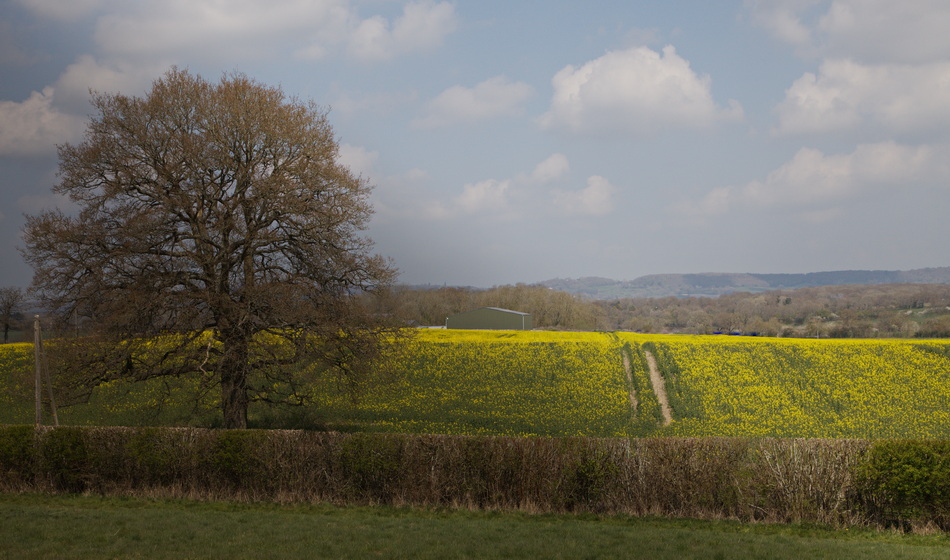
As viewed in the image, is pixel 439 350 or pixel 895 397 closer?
pixel 895 397

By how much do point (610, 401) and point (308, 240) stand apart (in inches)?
635

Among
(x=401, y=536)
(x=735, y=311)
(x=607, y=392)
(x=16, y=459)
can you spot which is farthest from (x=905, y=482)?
(x=735, y=311)

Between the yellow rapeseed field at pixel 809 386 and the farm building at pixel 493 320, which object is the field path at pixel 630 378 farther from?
the farm building at pixel 493 320

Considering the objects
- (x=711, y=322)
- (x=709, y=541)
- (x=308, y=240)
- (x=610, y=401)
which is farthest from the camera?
(x=711, y=322)

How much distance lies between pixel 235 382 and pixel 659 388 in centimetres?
2022

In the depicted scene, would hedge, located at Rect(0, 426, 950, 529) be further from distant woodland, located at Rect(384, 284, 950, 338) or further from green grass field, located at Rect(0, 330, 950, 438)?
distant woodland, located at Rect(384, 284, 950, 338)

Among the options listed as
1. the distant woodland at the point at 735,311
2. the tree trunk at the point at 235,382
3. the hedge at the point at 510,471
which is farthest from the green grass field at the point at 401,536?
the distant woodland at the point at 735,311

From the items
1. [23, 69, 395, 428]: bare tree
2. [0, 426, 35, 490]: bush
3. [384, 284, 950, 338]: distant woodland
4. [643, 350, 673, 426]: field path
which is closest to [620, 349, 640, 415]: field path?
[643, 350, 673, 426]: field path

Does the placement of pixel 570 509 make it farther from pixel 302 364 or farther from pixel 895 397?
pixel 895 397

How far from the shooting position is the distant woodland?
241 ft

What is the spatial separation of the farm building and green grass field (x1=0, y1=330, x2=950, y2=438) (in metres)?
18.6

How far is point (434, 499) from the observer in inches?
561

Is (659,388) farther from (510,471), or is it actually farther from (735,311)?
(735,311)

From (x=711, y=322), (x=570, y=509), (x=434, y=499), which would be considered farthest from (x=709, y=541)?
(x=711, y=322)
